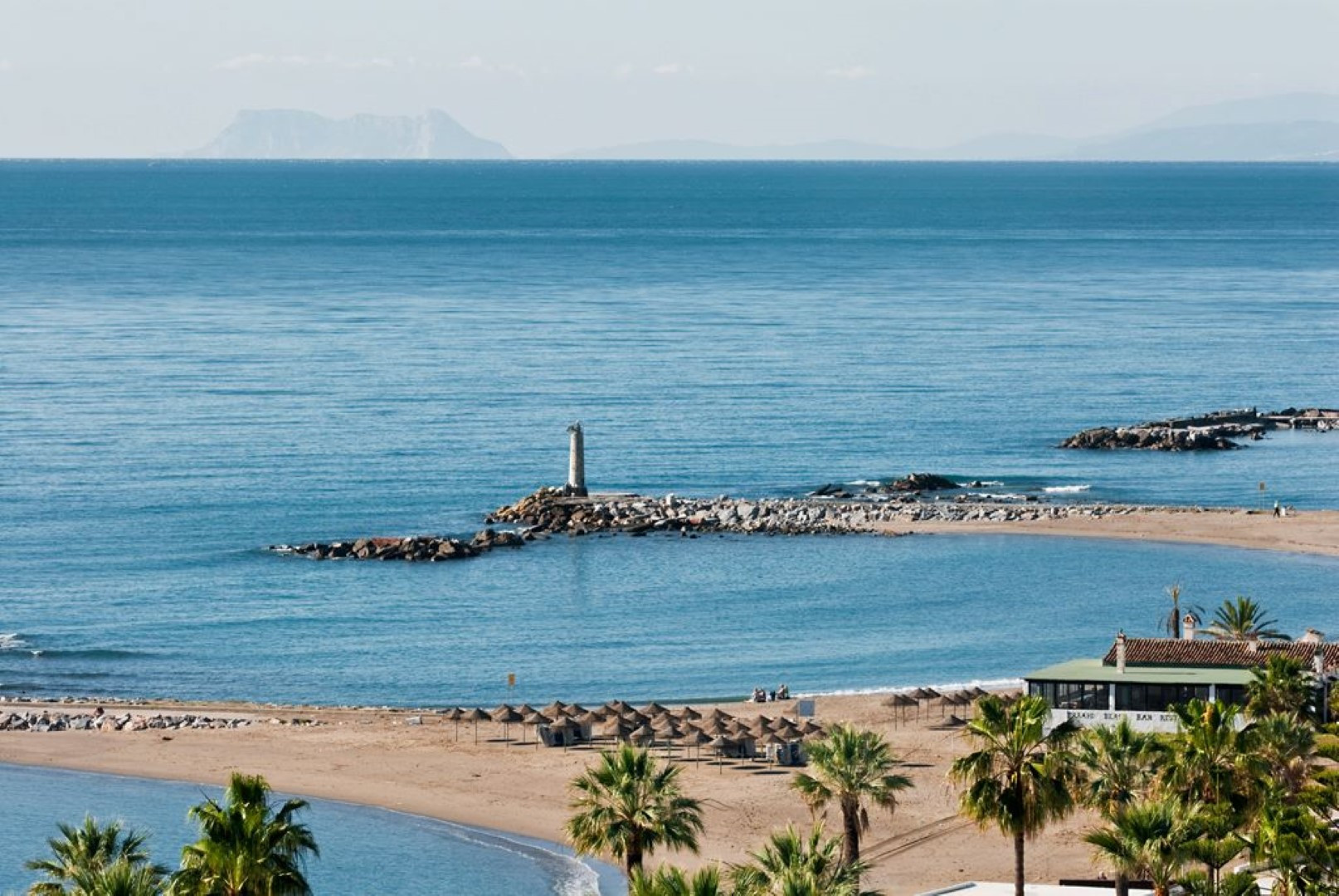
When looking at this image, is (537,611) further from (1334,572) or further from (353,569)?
(1334,572)

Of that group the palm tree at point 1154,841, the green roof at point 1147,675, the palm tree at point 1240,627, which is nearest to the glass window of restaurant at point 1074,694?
the green roof at point 1147,675

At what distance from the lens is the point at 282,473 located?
343 ft

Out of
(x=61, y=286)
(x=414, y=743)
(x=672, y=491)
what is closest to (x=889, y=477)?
(x=672, y=491)

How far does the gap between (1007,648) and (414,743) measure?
19.9m

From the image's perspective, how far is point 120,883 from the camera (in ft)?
100

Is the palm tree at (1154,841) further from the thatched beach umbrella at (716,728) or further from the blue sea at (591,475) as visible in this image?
the blue sea at (591,475)

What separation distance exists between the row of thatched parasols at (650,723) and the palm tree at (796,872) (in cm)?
2367

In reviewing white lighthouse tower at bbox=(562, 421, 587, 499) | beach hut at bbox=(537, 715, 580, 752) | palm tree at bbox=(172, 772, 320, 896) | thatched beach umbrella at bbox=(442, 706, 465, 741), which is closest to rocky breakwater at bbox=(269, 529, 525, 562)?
white lighthouse tower at bbox=(562, 421, 587, 499)

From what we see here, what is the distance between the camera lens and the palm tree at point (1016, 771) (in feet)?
127

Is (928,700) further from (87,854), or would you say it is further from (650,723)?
(87,854)

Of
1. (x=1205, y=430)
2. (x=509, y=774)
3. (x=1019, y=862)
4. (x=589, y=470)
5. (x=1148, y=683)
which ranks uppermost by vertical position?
(x=1205, y=430)

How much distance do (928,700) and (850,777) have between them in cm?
2229

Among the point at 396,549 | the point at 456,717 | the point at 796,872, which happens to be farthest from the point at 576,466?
the point at 796,872

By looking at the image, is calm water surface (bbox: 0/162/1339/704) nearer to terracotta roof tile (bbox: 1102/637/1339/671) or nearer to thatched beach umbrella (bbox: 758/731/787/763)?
thatched beach umbrella (bbox: 758/731/787/763)
